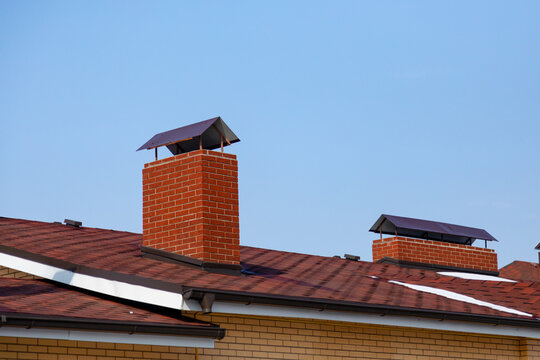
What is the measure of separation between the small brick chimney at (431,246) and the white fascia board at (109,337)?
11.0 meters

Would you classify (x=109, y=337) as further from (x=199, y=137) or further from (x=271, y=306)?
(x=199, y=137)

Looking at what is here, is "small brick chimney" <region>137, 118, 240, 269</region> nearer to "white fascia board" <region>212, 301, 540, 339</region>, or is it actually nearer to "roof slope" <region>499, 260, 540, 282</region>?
"white fascia board" <region>212, 301, 540, 339</region>

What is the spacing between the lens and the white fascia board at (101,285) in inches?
410

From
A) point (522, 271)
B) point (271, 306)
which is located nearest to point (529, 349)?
point (271, 306)

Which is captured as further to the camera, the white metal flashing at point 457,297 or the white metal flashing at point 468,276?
the white metal flashing at point 468,276

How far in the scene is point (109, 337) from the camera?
930 centimetres

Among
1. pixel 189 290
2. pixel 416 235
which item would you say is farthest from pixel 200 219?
pixel 416 235

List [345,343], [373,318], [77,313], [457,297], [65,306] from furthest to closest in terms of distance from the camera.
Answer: [457,297]
[345,343]
[373,318]
[65,306]
[77,313]

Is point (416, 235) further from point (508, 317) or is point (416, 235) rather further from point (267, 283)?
point (267, 283)

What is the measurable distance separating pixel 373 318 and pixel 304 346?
3.14ft

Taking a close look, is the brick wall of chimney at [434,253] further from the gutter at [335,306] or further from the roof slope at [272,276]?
the gutter at [335,306]

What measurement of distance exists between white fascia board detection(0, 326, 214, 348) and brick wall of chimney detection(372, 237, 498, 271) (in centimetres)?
1099

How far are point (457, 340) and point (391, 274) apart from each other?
3882 mm

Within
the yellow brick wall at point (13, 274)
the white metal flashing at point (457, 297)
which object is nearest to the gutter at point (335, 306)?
the white metal flashing at point (457, 297)
